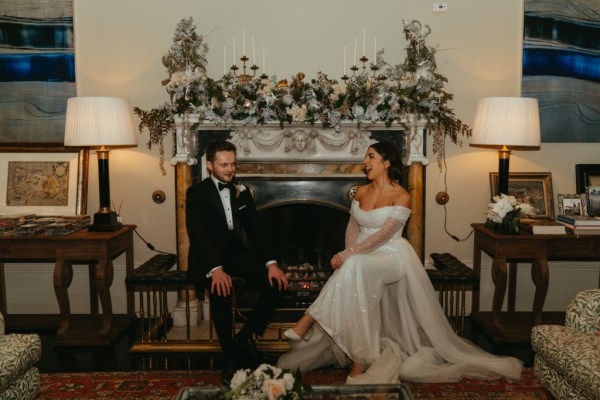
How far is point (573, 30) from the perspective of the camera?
4.55m

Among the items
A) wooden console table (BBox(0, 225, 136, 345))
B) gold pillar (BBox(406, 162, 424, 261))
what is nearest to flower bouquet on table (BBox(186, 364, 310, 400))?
wooden console table (BBox(0, 225, 136, 345))

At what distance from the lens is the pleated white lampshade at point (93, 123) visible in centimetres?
398

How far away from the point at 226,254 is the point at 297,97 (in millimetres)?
1341

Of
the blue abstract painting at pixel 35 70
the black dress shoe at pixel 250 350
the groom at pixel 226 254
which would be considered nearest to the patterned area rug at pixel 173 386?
the black dress shoe at pixel 250 350

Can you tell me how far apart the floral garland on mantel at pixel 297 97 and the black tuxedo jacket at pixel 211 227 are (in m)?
0.78

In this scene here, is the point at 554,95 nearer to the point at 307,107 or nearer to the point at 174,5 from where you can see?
the point at 307,107

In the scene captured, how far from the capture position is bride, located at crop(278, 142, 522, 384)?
131 inches

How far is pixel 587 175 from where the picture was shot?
466cm

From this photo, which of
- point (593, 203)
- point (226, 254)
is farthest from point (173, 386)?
point (593, 203)

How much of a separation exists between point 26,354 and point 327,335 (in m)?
1.75

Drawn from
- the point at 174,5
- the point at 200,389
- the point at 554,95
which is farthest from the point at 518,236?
the point at 174,5

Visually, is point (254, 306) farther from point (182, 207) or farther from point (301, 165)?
point (301, 165)

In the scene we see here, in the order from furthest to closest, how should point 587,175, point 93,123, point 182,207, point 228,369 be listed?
point 587,175
point 182,207
point 93,123
point 228,369

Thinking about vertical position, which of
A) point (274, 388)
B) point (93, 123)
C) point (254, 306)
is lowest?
point (254, 306)
